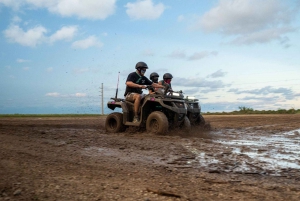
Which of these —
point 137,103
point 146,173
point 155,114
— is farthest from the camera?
point 137,103

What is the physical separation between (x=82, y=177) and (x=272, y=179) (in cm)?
226

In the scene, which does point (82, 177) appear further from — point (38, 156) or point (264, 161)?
point (264, 161)

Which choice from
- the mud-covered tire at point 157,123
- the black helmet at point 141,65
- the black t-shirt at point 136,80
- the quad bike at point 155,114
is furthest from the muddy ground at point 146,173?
the black helmet at point 141,65

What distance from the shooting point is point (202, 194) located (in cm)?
328

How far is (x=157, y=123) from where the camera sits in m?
9.67

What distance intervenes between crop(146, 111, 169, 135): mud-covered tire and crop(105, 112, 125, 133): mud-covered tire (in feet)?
4.05

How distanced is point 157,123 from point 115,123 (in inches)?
74.6

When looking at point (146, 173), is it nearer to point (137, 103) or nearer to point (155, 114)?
point (155, 114)

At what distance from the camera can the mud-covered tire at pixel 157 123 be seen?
30.7ft

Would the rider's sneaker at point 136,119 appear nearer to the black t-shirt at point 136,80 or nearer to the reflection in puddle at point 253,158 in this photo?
the black t-shirt at point 136,80

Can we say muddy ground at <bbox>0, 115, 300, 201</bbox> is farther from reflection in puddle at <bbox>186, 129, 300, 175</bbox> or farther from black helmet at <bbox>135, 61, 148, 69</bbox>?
black helmet at <bbox>135, 61, 148, 69</bbox>

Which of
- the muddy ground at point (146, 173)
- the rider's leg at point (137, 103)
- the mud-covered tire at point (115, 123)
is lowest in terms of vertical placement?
the muddy ground at point (146, 173)

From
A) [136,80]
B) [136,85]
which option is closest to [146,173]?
[136,85]

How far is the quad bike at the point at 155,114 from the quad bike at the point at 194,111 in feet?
1.75
